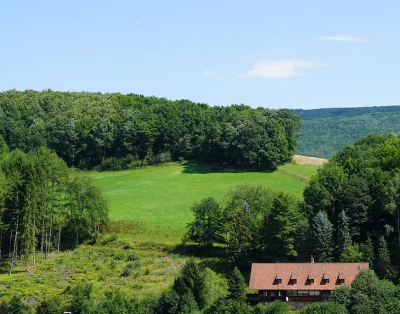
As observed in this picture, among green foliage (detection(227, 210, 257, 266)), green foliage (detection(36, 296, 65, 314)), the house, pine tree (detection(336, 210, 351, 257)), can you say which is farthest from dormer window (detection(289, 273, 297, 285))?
green foliage (detection(36, 296, 65, 314))

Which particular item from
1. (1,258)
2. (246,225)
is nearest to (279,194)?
(246,225)

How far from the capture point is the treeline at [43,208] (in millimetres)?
80562

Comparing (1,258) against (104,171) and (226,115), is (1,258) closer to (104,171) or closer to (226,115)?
(104,171)

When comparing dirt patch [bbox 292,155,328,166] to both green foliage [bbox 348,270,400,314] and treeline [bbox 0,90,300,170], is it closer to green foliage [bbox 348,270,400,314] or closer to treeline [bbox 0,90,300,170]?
treeline [bbox 0,90,300,170]

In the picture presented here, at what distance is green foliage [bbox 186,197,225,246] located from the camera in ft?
260

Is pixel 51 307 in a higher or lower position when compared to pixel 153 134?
lower

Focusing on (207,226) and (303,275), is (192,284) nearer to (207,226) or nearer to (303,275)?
(303,275)

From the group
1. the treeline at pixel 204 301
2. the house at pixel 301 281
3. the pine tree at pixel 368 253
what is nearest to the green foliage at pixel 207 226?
the treeline at pixel 204 301

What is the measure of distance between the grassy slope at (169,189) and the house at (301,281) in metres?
20.4

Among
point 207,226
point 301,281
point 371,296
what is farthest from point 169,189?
point 371,296

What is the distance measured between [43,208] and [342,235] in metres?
37.5

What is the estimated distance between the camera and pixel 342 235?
71.8m

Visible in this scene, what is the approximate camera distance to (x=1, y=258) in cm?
8369

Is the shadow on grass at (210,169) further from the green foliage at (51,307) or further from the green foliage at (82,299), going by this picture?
the green foliage at (51,307)
